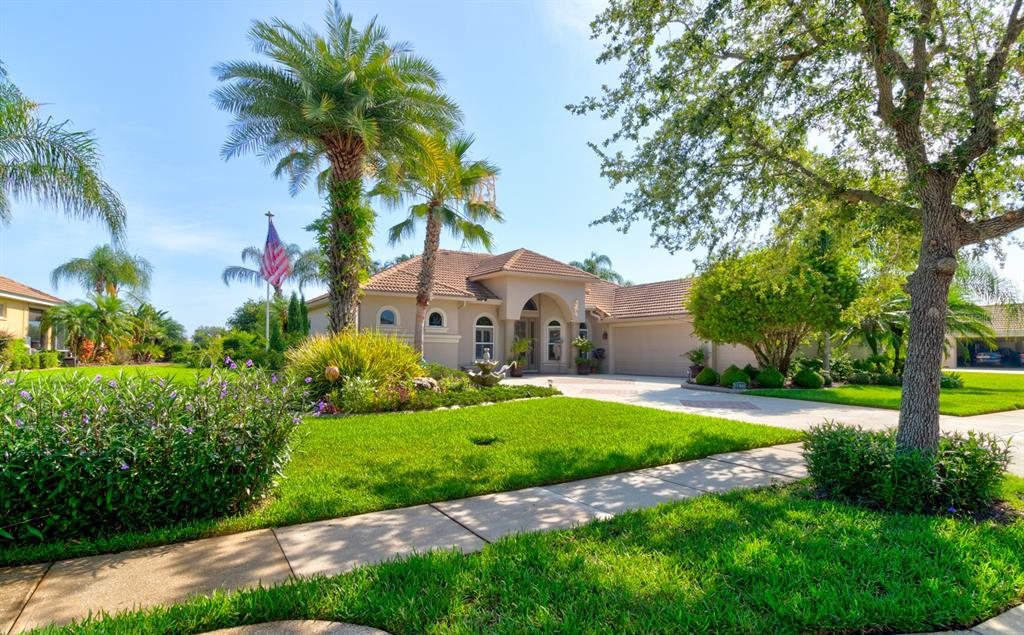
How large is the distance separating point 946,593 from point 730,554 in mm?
1192

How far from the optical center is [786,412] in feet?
38.1

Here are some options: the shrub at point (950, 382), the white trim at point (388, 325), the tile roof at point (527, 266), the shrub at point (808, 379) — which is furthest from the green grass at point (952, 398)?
the white trim at point (388, 325)

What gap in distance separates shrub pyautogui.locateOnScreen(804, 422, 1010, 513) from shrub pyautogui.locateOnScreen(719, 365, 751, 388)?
12953 millimetres

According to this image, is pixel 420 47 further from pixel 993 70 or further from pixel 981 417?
→ pixel 981 417

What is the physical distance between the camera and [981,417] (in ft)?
36.1

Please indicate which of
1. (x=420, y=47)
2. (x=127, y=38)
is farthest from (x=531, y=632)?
(x=420, y=47)

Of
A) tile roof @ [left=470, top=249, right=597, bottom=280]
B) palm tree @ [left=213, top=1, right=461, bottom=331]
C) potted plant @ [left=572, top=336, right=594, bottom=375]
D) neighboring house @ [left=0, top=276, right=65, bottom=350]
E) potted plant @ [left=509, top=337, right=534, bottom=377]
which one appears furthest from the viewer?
neighboring house @ [left=0, top=276, right=65, bottom=350]

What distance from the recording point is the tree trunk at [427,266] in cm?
1811

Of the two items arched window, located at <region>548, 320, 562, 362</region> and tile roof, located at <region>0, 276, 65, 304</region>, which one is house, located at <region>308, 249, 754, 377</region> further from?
tile roof, located at <region>0, 276, 65, 304</region>

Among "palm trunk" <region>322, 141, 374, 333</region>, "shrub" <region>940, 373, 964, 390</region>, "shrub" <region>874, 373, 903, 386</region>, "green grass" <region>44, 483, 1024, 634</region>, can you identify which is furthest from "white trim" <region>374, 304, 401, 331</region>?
"shrub" <region>940, 373, 964, 390</region>

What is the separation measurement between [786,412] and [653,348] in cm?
1351

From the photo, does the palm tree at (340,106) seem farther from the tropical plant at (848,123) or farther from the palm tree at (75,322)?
the palm tree at (75,322)

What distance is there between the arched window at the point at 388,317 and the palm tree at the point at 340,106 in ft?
22.2

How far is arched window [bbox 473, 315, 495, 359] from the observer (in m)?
23.4
